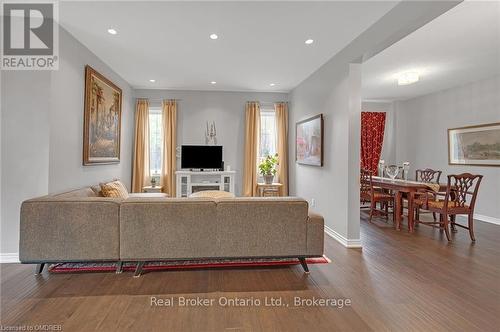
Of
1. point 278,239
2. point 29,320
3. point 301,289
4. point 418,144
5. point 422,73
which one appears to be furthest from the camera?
point 418,144

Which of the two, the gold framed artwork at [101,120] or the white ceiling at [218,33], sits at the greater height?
the white ceiling at [218,33]

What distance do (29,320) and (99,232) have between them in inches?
31.1

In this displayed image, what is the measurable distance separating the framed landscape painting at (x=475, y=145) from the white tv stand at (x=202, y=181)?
15.8 feet

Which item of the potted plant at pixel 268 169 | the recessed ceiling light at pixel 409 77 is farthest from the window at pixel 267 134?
the recessed ceiling light at pixel 409 77

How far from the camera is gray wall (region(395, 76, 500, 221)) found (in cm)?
518

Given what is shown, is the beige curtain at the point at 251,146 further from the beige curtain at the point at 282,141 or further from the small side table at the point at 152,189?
the small side table at the point at 152,189

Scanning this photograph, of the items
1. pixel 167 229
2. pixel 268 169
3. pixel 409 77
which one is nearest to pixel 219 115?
pixel 268 169

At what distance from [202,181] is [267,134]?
74.5 inches

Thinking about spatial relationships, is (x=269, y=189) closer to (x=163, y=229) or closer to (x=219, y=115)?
(x=219, y=115)

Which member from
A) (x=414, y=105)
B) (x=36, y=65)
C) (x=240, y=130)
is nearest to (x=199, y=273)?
(x=36, y=65)

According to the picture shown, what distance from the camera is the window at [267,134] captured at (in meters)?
6.51

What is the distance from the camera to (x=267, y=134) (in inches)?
257

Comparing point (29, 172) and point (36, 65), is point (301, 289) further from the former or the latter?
point (36, 65)

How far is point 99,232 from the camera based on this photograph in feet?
8.38
